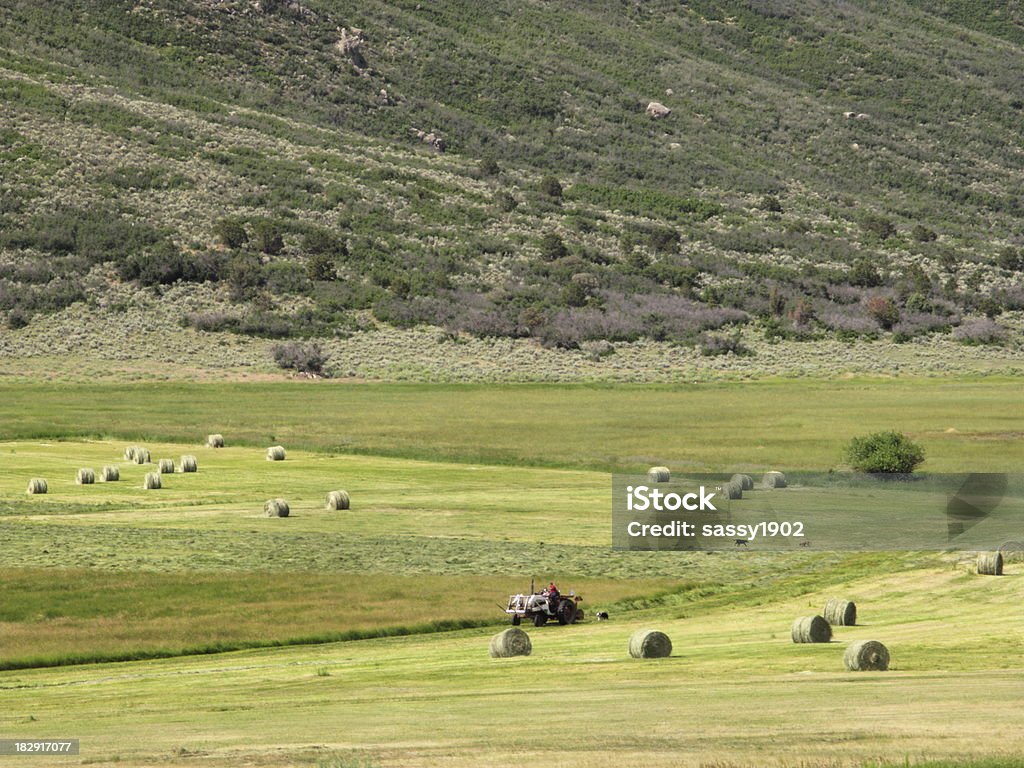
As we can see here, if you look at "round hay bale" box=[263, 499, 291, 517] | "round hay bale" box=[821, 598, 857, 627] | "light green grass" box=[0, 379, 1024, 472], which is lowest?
"round hay bale" box=[821, 598, 857, 627]

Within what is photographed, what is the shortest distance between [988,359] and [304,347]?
5029cm

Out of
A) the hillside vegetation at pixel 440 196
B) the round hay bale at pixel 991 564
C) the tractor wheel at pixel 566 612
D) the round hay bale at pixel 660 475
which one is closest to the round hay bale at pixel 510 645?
the tractor wheel at pixel 566 612

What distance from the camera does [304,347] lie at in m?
110

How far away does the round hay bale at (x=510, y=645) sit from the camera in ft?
98.0

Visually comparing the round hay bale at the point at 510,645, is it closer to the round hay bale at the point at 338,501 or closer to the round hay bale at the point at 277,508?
the round hay bale at the point at 277,508

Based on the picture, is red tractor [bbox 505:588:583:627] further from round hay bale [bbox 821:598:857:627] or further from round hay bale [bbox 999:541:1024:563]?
round hay bale [bbox 999:541:1024:563]

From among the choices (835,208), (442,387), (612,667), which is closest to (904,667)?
(612,667)

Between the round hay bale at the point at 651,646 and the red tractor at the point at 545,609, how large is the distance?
606 centimetres

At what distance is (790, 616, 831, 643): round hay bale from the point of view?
30.2 m

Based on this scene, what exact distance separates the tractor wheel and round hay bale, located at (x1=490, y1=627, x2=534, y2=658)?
4.84 metres

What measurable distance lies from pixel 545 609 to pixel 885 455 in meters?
28.6

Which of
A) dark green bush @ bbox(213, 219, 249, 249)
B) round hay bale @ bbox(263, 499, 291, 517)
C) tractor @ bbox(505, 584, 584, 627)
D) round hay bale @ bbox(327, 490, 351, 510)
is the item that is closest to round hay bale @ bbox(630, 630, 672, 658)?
tractor @ bbox(505, 584, 584, 627)

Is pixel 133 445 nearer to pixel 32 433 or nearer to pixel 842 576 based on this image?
pixel 32 433

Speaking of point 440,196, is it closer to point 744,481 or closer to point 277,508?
point 744,481
